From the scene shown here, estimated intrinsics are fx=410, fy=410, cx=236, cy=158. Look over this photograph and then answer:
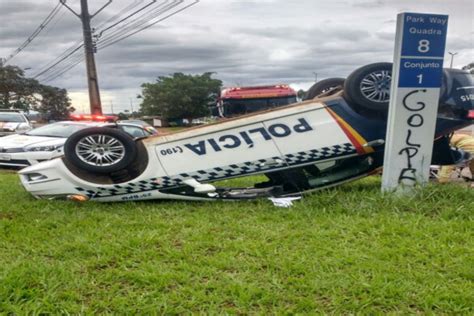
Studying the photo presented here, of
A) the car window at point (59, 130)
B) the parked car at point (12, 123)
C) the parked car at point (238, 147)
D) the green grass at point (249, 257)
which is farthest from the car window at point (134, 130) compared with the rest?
the green grass at point (249, 257)

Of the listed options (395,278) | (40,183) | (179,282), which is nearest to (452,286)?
(395,278)

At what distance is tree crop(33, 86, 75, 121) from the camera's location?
2408 inches

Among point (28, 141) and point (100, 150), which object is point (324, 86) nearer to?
point (100, 150)

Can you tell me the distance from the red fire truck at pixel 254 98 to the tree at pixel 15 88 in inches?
1702

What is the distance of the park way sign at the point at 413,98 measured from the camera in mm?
4289

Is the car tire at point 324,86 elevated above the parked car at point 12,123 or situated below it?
above

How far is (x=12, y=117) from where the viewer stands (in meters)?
16.2

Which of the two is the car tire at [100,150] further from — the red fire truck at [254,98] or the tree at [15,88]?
the tree at [15,88]

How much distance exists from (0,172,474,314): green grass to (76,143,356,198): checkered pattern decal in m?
0.30

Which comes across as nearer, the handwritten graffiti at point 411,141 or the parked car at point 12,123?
the handwritten graffiti at point 411,141

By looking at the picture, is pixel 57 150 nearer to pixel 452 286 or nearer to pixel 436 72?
pixel 436 72

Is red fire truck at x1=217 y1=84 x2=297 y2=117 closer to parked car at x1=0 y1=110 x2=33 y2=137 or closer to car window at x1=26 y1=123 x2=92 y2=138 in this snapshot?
car window at x1=26 y1=123 x2=92 y2=138

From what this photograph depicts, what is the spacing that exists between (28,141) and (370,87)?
23.4 ft

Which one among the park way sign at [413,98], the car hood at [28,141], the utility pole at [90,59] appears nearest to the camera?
the park way sign at [413,98]
